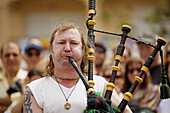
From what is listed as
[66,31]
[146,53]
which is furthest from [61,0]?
[66,31]

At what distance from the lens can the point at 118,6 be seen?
14992mm

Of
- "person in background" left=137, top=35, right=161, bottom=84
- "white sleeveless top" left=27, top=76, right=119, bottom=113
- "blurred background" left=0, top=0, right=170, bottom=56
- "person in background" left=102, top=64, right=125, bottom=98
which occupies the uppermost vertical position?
"blurred background" left=0, top=0, right=170, bottom=56

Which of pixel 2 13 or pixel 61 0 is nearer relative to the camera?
pixel 2 13

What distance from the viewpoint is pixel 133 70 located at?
430cm

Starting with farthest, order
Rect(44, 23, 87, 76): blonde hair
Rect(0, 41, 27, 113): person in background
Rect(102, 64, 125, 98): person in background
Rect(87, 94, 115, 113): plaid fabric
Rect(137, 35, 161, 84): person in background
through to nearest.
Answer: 1. Rect(0, 41, 27, 113): person in background
2. Rect(137, 35, 161, 84): person in background
3. Rect(102, 64, 125, 98): person in background
4. Rect(44, 23, 87, 76): blonde hair
5. Rect(87, 94, 115, 113): plaid fabric

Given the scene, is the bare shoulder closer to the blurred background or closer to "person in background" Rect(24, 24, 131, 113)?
"person in background" Rect(24, 24, 131, 113)

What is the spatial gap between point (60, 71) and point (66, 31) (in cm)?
36

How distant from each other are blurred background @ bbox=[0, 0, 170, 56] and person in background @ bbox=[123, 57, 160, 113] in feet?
26.2

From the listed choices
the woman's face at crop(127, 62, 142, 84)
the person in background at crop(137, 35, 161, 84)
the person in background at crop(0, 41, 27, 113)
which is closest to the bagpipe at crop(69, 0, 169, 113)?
the woman's face at crop(127, 62, 142, 84)

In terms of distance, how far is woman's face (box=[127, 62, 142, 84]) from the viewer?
168 inches

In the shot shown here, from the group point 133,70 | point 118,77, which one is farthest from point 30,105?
point 133,70

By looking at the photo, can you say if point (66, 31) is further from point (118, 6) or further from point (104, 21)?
point (118, 6)

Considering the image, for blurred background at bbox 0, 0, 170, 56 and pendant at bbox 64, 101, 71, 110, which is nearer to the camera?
pendant at bbox 64, 101, 71, 110

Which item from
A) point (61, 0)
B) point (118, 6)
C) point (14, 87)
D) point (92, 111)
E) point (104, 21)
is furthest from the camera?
point (61, 0)
